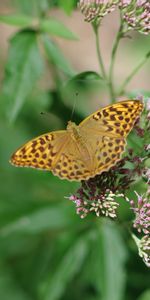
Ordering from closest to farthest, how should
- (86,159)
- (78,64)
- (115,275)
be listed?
(86,159) → (115,275) → (78,64)

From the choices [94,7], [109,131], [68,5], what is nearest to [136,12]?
[94,7]

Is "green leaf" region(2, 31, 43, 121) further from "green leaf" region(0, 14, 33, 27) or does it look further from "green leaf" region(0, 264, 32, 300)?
"green leaf" region(0, 264, 32, 300)

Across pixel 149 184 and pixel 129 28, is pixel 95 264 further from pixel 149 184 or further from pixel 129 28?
pixel 129 28

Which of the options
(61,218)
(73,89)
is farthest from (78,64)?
(61,218)

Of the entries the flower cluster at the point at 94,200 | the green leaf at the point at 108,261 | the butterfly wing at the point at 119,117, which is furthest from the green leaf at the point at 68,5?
the green leaf at the point at 108,261

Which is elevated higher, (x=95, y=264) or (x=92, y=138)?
(x=92, y=138)

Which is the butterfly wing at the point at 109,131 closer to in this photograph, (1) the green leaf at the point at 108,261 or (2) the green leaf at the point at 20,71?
(2) the green leaf at the point at 20,71
